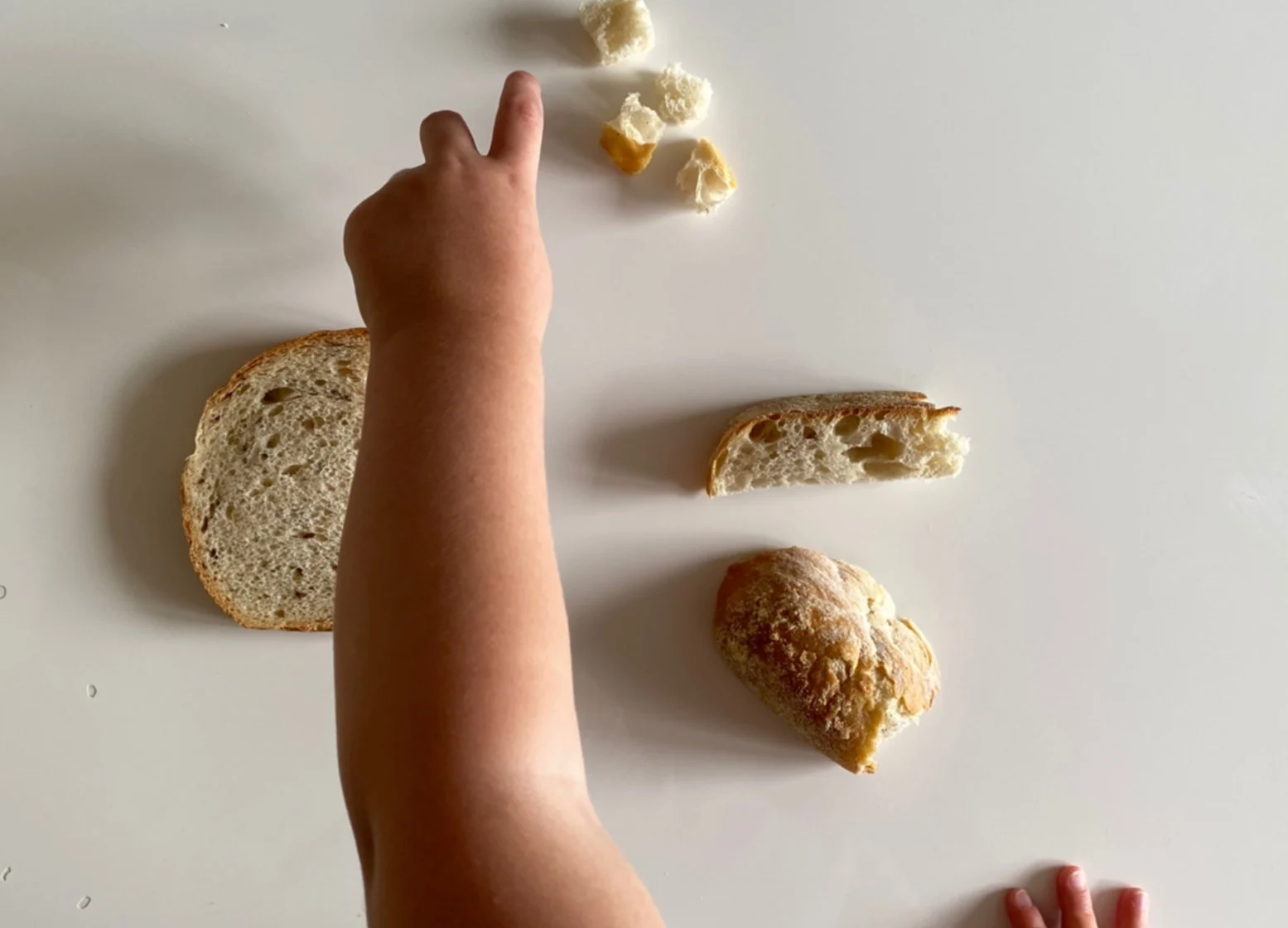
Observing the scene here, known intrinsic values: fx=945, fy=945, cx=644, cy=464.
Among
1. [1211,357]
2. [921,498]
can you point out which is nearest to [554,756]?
[921,498]

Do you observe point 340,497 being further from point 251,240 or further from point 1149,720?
point 1149,720

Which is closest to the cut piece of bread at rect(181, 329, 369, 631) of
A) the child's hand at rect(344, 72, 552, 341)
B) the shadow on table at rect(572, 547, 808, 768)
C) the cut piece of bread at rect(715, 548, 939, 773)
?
the child's hand at rect(344, 72, 552, 341)

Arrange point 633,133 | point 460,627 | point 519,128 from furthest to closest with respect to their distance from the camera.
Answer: point 633,133 → point 519,128 → point 460,627

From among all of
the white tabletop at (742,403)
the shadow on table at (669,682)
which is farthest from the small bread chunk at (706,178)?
the shadow on table at (669,682)

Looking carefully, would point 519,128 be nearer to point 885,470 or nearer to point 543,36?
point 543,36

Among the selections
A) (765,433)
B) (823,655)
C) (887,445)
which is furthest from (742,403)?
(823,655)

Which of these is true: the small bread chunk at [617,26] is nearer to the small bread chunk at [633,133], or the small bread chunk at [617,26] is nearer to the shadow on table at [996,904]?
the small bread chunk at [633,133]

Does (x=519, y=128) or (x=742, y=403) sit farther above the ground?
(x=519, y=128)
